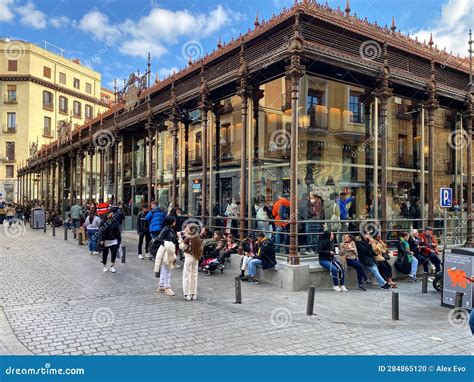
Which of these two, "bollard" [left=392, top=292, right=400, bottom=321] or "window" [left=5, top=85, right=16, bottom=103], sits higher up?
"window" [left=5, top=85, right=16, bottom=103]

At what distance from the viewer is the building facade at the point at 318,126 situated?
1070 centimetres

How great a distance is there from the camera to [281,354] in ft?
17.4

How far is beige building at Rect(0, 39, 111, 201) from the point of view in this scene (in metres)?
47.5

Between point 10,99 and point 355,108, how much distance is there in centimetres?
4761

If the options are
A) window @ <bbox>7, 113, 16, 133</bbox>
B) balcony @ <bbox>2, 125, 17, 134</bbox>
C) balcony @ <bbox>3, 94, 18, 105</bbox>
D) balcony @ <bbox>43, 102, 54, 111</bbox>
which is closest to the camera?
balcony @ <bbox>3, 94, 18, 105</bbox>

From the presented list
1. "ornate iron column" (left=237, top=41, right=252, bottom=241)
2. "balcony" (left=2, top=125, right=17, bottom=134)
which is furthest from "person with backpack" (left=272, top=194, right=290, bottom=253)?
"balcony" (left=2, top=125, right=17, bottom=134)

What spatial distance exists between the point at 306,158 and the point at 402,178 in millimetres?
4253

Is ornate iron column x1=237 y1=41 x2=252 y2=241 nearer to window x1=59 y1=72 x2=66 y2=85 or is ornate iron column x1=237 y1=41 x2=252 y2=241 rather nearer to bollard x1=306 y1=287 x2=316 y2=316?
bollard x1=306 y1=287 x2=316 y2=316

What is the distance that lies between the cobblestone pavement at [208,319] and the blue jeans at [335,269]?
17.2 inches

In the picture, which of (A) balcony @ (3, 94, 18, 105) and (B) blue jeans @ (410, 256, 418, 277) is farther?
(A) balcony @ (3, 94, 18, 105)

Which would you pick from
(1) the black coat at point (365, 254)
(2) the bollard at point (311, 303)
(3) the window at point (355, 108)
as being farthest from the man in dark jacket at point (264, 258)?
Answer: (3) the window at point (355, 108)

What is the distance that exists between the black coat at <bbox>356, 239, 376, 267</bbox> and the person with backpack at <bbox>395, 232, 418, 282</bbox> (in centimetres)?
132

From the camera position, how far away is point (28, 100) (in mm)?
47594

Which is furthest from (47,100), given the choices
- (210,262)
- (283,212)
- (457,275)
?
(457,275)
